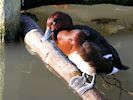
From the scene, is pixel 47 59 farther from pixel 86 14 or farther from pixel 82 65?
pixel 86 14

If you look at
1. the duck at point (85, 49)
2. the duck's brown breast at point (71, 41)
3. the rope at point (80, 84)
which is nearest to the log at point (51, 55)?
the rope at point (80, 84)

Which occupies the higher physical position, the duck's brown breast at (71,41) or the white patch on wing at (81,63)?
the duck's brown breast at (71,41)

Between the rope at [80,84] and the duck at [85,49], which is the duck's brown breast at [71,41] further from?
the rope at [80,84]

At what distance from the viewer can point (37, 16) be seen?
666 cm

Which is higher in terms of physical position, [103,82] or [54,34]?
[54,34]

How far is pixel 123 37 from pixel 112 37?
174 mm

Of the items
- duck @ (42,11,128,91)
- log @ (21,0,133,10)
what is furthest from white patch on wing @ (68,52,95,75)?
log @ (21,0,133,10)

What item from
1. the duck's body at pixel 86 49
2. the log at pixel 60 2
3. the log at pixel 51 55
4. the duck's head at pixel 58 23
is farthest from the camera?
the log at pixel 60 2

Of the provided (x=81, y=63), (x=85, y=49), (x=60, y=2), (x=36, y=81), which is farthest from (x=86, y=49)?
(x=60, y=2)

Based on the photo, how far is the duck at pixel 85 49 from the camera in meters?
4.23

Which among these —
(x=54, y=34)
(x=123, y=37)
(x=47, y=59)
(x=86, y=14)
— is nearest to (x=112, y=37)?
(x=123, y=37)

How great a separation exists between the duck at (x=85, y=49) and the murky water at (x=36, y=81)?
0.98ft

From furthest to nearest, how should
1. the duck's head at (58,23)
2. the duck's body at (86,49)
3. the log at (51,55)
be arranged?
the duck's head at (58,23) < the log at (51,55) < the duck's body at (86,49)

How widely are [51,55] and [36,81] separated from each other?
1.42 ft
